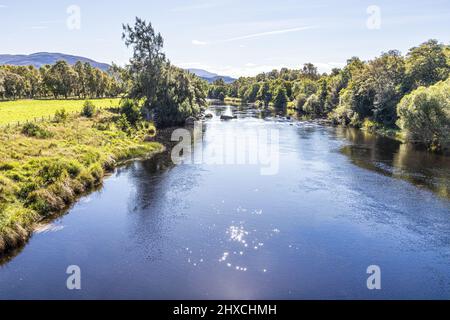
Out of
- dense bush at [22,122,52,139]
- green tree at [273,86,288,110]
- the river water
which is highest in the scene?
green tree at [273,86,288,110]

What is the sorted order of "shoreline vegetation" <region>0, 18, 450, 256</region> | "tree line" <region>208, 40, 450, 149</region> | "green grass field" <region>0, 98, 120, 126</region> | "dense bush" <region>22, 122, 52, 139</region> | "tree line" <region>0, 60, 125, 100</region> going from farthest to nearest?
"tree line" <region>0, 60, 125, 100</region> < "green grass field" <region>0, 98, 120, 126</region> < "tree line" <region>208, 40, 450, 149</region> < "dense bush" <region>22, 122, 52, 139</region> < "shoreline vegetation" <region>0, 18, 450, 256</region>

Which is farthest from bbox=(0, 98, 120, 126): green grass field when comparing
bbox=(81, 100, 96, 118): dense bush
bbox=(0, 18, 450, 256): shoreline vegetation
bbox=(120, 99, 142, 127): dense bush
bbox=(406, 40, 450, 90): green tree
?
bbox=(406, 40, 450, 90): green tree

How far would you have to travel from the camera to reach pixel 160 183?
48.8 m

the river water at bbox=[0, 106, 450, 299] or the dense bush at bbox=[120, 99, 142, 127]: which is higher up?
the dense bush at bbox=[120, 99, 142, 127]

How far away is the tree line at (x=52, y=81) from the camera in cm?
13712

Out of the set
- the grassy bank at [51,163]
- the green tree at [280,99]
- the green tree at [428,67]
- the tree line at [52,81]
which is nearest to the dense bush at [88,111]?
the grassy bank at [51,163]

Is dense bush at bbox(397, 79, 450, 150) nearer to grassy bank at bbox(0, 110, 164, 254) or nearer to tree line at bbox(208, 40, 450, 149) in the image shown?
tree line at bbox(208, 40, 450, 149)

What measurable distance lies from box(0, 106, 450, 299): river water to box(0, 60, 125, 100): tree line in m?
93.5

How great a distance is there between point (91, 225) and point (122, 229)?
325 centimetres

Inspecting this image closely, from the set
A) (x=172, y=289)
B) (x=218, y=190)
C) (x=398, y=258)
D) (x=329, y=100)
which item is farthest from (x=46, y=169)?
(x=329, y=100)

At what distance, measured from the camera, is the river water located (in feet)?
83.0

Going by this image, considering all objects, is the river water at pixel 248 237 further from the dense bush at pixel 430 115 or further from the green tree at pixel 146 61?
the green tree at pixel 146 61

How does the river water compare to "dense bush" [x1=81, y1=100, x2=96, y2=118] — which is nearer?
the river water

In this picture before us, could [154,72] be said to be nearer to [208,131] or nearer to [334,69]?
[208,131]
